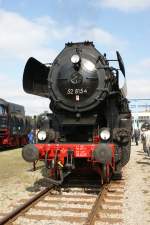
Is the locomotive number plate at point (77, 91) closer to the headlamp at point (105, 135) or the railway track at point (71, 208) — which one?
the headlamp at point (105, 135)

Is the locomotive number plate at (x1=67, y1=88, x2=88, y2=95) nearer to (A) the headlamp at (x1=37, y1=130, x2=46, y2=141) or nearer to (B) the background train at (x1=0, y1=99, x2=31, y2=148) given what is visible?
(A) the headlamp at (x1=37, y1=130, x2=46, y2=141)

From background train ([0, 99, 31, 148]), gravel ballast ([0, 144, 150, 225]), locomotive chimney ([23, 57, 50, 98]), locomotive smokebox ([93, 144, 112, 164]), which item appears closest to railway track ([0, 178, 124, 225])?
gravel ballast ([0, 144, 150, 225])

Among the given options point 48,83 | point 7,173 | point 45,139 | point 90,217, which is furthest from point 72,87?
point 7,173

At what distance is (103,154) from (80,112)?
1.54 meters

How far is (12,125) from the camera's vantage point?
27.1 metres

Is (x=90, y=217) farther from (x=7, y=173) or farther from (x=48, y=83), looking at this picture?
(x=7, y=173)

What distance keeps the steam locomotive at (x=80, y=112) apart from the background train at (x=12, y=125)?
1435cm

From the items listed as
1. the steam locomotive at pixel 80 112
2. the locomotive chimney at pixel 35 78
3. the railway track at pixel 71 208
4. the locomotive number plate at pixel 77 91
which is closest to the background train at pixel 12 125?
the locomotive chimney at pixel 35 78

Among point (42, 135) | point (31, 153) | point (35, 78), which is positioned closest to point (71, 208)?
point (31, 153)

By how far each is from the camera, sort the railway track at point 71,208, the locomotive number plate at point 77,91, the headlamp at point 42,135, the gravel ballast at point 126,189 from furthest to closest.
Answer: the headlamp at point 42,135 → the locomotive number plate at point 77,91 → the gravel ballast at point 126,189 → the railway track at point 71,208

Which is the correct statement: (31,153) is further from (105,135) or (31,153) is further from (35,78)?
(35,78)

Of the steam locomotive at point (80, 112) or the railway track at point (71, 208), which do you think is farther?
the steam locomotive at point (80, 112)

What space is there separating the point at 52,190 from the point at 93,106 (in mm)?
2269

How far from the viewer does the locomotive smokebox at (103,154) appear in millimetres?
8867
